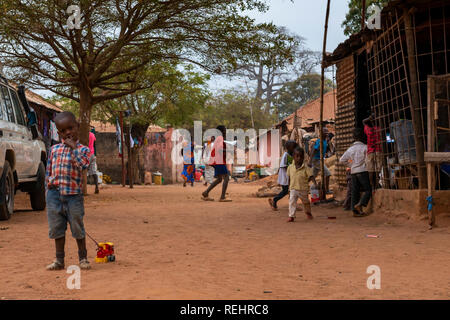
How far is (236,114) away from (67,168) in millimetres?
45731

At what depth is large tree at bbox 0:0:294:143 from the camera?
1304cm

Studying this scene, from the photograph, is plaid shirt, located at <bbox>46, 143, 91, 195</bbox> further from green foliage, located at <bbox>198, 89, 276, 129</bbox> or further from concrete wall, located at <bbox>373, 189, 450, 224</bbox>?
green foliage, located at <bbox>198, 89, 276, 129</bbox>

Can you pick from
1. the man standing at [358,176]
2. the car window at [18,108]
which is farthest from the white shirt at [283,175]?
the car window at [18,108]

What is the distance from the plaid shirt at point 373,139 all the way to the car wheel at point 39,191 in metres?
6.34

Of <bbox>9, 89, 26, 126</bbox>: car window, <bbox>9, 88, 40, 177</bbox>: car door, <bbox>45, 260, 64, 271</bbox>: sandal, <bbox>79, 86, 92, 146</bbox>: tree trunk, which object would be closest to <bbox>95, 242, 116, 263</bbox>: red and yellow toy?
<bbox>45, 260, 64, 271</bbox>: sandal

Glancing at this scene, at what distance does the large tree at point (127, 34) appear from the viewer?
1304 cm

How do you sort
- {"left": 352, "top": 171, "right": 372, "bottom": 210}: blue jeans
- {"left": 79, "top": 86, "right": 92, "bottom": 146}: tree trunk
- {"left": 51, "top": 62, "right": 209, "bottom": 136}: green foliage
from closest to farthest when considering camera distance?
{"left": 352, "top": 171, "right": 372, "bottom": 210}: blue jeans, {"left": 79, "top": 86, "right": 92, "bottom": 146}: tree trunk, {"left": 51, "top": 62, "right": 209, "bottom": 136}: green foliage

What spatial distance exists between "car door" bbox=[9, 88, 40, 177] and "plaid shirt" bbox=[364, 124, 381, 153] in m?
6.25

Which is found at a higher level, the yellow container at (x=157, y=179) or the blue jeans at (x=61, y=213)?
the yellow container at (x=157, y=179)

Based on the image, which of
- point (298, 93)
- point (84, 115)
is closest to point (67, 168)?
point (84, 115)

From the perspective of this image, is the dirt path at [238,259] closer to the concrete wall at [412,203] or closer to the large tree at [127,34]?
the concrete wall at [412,203]
